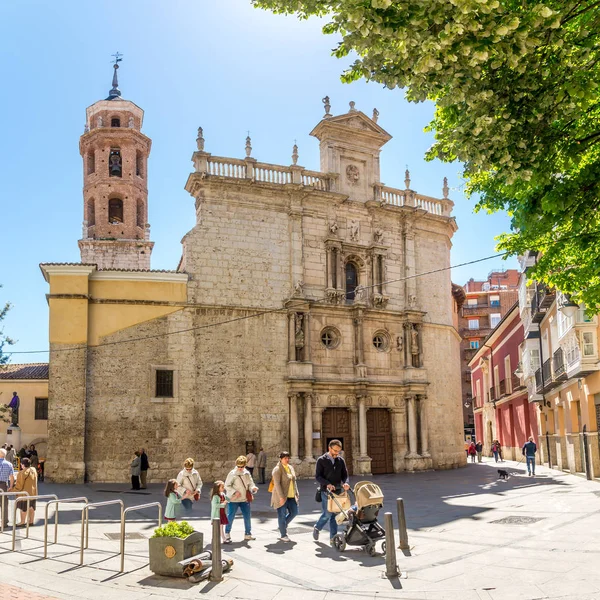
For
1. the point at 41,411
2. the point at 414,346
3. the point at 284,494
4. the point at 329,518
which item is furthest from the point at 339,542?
the point at 41,411

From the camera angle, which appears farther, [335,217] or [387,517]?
[335,217]

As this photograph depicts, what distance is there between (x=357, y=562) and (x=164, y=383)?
16.3 meters

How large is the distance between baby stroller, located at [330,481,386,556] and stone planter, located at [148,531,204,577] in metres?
2.67

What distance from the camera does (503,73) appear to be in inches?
267

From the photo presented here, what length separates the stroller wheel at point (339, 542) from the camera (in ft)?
34.3

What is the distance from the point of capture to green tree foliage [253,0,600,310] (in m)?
6.06

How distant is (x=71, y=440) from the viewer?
23.2 metres

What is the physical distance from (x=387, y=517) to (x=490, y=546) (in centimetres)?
321

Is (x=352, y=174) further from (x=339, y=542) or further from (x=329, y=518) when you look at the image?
(x=339, y=542)

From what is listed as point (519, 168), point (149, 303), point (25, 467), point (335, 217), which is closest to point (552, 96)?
point (519, 168)

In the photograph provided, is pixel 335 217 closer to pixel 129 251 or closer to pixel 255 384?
pixel 255 384

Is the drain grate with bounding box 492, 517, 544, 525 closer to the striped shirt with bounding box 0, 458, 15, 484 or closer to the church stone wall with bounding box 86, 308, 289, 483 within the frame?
the striped shirt with bounding box 0, 458, 15, 484

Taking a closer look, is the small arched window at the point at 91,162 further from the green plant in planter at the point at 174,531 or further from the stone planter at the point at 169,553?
the stone planter at the point at 169,553

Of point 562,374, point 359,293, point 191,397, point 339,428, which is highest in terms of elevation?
point 359,293
